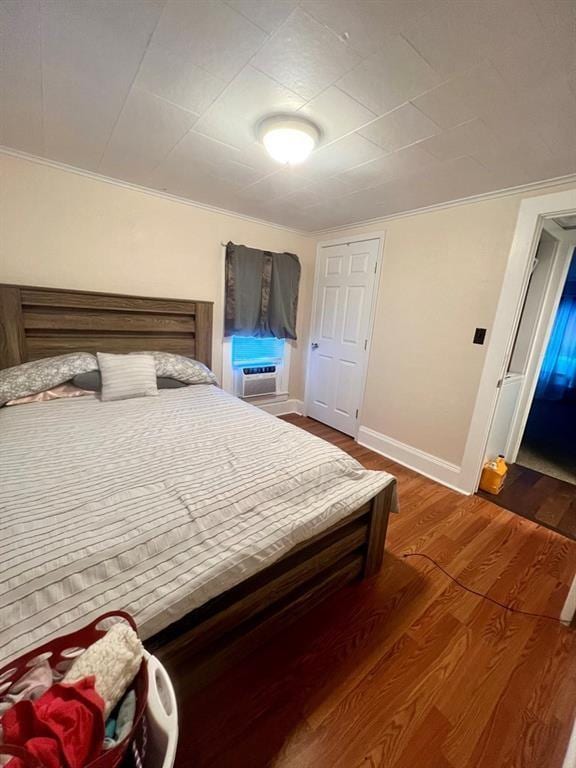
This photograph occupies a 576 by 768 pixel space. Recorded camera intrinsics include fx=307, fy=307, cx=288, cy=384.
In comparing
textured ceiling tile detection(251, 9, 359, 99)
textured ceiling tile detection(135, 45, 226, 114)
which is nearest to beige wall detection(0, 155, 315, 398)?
textured ceiling tile detection(135, 45, 226, 114)

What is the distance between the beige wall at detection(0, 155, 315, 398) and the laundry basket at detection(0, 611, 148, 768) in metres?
2.50

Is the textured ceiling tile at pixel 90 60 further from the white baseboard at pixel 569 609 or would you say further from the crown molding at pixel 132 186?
the white baseboard at pixel 569 609

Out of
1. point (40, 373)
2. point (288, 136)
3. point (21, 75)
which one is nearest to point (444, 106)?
point (288, 136)

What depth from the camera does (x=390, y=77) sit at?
3.93ft

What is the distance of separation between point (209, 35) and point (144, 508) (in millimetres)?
1677

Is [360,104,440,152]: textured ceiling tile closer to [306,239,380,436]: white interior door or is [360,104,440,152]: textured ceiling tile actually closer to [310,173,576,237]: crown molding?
[310,173,576,237]: crown molding

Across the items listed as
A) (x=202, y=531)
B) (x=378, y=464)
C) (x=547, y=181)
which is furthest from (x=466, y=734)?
(x=547, y=181)

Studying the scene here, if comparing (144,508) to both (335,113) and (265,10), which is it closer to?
(265,10)

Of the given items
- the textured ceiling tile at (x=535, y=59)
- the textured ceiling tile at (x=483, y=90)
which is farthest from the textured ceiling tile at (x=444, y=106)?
the textured ceiling tile at (x=535, y=59)

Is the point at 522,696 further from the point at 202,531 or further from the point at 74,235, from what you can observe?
the point at 74,235

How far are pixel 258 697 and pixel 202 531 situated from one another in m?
0.67

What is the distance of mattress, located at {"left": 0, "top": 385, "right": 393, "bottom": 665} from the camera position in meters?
0.80

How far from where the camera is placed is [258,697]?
1.11 m

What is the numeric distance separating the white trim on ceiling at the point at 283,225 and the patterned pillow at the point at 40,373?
1340mm
